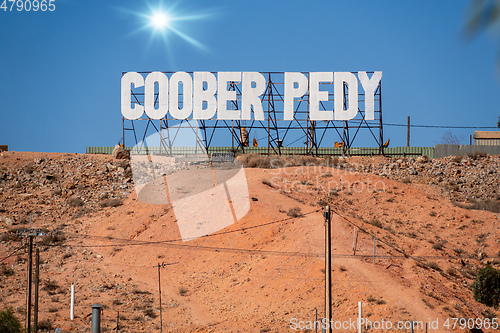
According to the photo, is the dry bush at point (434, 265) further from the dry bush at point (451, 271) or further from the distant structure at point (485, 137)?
the distant structure at point (485, 137)

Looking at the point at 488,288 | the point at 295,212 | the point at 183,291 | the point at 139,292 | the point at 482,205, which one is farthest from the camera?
the point at 482,205

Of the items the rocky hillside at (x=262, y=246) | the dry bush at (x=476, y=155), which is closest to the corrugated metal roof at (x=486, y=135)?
the dry bush at (x=476, y=155)

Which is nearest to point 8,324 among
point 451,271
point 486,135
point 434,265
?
point 434,265

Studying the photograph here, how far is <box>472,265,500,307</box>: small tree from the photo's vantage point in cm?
2733

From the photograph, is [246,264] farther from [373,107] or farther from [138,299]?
[373,107]

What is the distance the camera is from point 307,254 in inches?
1182

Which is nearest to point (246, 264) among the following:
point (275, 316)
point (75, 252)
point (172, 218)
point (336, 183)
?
point (275, 316)

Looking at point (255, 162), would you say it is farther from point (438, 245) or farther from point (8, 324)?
point (8, 324)

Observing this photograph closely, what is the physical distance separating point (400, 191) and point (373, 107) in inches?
405

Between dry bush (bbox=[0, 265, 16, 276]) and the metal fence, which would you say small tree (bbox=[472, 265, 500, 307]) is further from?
the metal fence

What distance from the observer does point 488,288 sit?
1086 inches

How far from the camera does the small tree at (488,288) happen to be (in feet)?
89.7

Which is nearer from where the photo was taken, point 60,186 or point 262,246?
point 262,246

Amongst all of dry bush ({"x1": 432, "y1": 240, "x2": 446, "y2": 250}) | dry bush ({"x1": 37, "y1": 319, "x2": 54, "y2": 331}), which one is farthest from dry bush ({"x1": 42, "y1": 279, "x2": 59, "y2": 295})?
dry bush ({"x1": 432, "y1": 240, "x2": 446, "y2": 250})
